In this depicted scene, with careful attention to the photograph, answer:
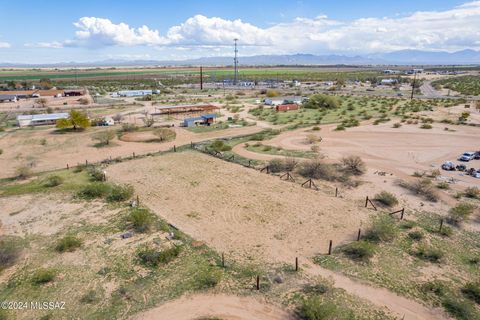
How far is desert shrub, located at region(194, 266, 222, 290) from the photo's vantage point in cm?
1739

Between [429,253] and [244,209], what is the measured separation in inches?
519

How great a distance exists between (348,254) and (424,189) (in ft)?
45.3

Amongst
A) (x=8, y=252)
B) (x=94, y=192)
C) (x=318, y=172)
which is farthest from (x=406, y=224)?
(x=8, y=252)

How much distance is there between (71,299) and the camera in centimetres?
1662

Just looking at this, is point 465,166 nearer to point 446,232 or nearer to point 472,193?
point 472,193

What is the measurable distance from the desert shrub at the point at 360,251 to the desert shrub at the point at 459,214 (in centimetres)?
869

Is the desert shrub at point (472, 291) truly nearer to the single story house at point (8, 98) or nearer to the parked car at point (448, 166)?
the parked car at point (448, 166)

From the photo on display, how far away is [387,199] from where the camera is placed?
2731cm

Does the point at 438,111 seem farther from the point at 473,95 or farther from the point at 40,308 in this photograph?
the point at 40,308

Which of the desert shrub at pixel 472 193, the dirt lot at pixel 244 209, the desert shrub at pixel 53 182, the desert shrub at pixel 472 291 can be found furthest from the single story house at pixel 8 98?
the desert shrub at pixel 472 291

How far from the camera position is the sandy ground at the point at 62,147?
1574 inches

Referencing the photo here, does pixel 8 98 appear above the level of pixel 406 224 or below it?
above

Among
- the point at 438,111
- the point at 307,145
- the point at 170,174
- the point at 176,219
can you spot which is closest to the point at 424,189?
the point at 307,145

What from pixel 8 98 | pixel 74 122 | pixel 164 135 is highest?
pixel 8 98
